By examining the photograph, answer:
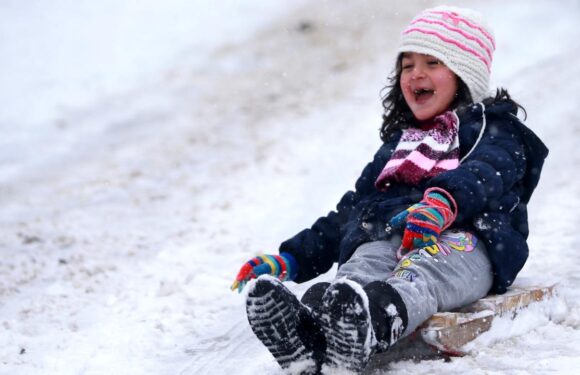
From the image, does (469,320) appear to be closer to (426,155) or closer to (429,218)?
(429,218)

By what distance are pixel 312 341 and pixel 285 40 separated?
32.7 feet

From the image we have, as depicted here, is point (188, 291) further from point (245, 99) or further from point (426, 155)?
point (245, 99)

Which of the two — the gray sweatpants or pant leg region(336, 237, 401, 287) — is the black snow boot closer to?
the gray sweatpants

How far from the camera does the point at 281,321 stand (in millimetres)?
2357

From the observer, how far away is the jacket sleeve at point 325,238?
10.8ft

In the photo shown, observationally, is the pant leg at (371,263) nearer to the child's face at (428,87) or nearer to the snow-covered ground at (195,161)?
the snow-covered ground at (195,161)

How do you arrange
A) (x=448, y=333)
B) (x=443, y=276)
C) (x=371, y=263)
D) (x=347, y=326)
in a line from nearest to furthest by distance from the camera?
(x=347, y=326), (x=448, y=333), (x=443, y=276), (x=371, y=263)

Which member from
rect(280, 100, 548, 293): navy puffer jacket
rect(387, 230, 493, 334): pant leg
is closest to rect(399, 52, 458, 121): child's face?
rect(280, 100, 548, 293): navy puffer jacket

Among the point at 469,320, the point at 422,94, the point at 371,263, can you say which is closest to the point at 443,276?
the point at 469,320

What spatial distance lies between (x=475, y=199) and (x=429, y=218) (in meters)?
0.24

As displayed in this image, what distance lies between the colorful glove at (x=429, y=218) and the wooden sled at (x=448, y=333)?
0.27 metres

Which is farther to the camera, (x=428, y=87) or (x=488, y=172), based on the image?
(x=428, y=87)

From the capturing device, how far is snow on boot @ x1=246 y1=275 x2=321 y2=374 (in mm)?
2359

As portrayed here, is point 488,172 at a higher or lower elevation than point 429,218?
higher
